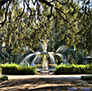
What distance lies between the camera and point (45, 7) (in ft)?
25.8

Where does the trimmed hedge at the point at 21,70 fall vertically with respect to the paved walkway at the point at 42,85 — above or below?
above

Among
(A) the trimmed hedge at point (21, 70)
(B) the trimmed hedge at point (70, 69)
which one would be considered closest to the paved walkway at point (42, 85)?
(A) the trimmed hedge at point (21, 70)

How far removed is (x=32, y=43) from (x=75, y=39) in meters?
2.54

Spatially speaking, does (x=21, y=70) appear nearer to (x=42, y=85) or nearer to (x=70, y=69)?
(x=70, y=69)

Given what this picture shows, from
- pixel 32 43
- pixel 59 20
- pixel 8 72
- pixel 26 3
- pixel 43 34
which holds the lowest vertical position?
pixel 8 72

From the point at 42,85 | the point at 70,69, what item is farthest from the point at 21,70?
the point at 42,85

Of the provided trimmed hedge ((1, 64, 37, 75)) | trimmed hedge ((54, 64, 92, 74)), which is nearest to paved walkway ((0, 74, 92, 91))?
trimmed hedge ((1, 64, 37, 75))

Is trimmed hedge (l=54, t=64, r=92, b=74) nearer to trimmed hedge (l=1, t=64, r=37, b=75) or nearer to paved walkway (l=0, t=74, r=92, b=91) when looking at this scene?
trimmed hedge (l=1, t=64, r=37, b=75)

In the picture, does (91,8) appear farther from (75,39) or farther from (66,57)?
(66,57)

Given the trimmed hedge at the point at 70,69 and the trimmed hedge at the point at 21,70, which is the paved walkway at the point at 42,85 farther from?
the trimmed hedge at the point at 70,69

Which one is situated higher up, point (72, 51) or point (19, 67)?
point (72, 51)

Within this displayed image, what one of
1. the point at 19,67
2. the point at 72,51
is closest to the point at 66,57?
the point at 72,51

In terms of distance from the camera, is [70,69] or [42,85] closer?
[42,85]

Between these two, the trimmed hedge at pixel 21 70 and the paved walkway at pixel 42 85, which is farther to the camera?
the trimmed hedge at pixel 21 70
